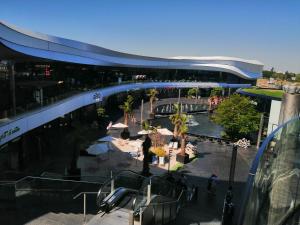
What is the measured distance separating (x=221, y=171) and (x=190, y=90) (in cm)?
4913

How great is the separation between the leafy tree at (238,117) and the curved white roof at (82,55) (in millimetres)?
15706

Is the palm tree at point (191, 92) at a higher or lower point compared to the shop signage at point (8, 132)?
lower

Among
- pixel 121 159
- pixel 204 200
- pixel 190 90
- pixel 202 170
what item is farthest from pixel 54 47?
pixel 190 90

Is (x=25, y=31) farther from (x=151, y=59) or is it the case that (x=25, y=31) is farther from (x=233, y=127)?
(x=151, y=59)

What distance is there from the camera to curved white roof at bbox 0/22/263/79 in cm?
1845

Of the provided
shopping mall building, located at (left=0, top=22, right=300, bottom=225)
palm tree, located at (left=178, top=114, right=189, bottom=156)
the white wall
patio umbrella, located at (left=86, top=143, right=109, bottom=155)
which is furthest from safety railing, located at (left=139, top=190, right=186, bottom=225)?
the white wall

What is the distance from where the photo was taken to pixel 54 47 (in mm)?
25500

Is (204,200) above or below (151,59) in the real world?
below

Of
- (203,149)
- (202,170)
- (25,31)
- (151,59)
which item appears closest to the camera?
(25,31)

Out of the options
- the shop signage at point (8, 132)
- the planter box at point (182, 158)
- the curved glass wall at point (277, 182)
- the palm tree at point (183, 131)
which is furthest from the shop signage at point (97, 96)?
the curved glass wall at point (277, 182)

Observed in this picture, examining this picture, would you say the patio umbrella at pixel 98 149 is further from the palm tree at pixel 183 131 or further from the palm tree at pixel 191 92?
the palm tree at pixel 191 92

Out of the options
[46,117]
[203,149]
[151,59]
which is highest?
[151,59]

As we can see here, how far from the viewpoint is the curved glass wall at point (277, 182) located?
20.9 feet

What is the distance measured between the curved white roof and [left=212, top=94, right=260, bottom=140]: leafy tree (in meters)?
15.7
